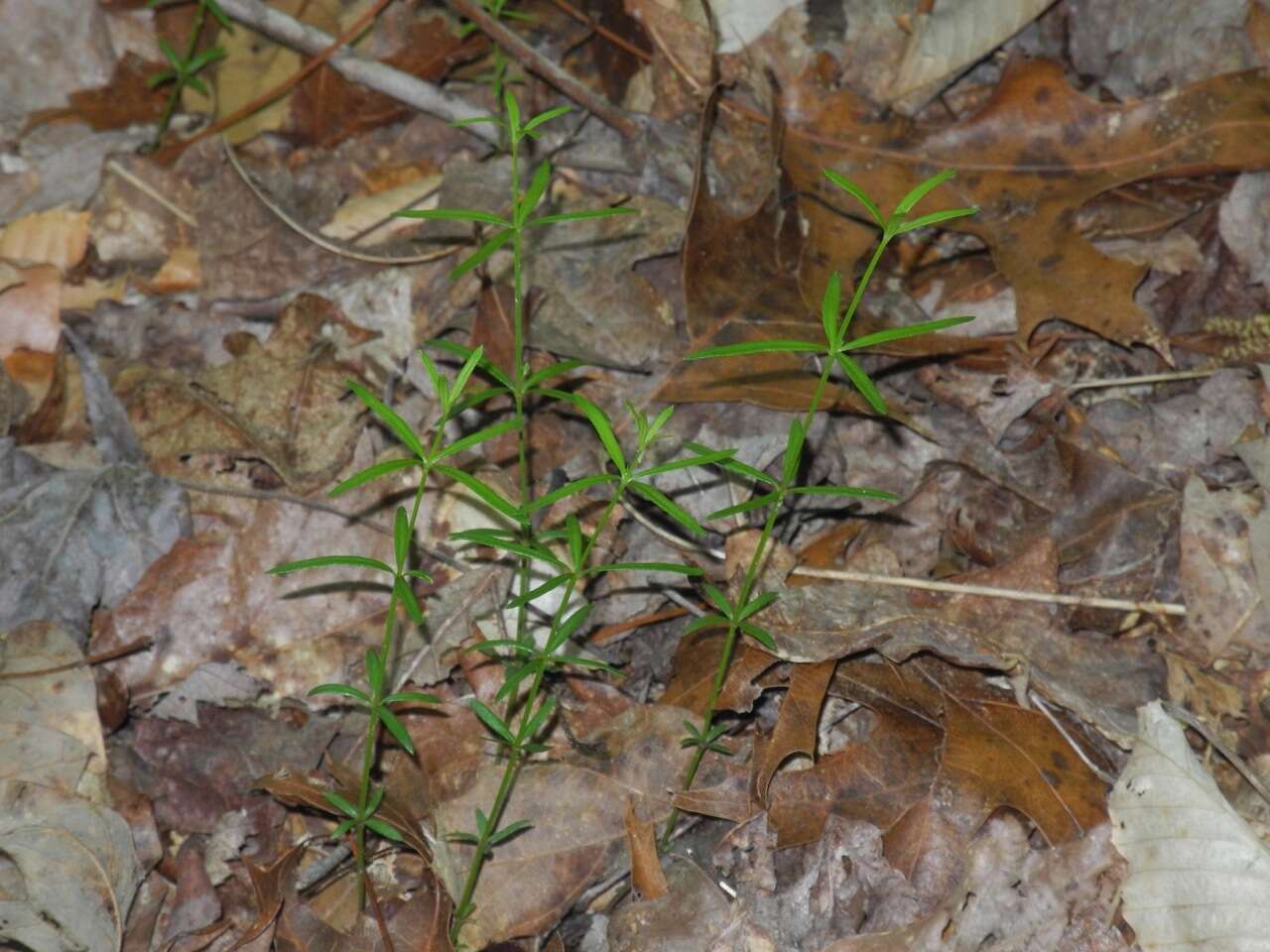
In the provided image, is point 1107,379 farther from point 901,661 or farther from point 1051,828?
point 1051,828

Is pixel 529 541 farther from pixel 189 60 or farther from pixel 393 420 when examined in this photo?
pixel 189 60

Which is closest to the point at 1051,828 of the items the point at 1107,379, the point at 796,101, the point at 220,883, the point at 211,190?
the point at 1107,379

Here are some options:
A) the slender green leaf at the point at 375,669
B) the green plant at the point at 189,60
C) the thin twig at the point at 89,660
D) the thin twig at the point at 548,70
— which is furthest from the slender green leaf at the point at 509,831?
the green plant at the point at 189,60

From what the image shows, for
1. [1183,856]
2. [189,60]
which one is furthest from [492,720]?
[189,60]

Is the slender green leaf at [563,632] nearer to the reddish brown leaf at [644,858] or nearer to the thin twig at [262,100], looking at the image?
the reddish brown leaf at [644,858]

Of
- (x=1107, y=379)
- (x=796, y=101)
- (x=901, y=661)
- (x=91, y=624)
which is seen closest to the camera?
(x=901, y=661)

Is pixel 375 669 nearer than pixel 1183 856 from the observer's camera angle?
Yes

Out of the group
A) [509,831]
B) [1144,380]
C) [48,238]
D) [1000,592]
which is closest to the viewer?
[509,831]
